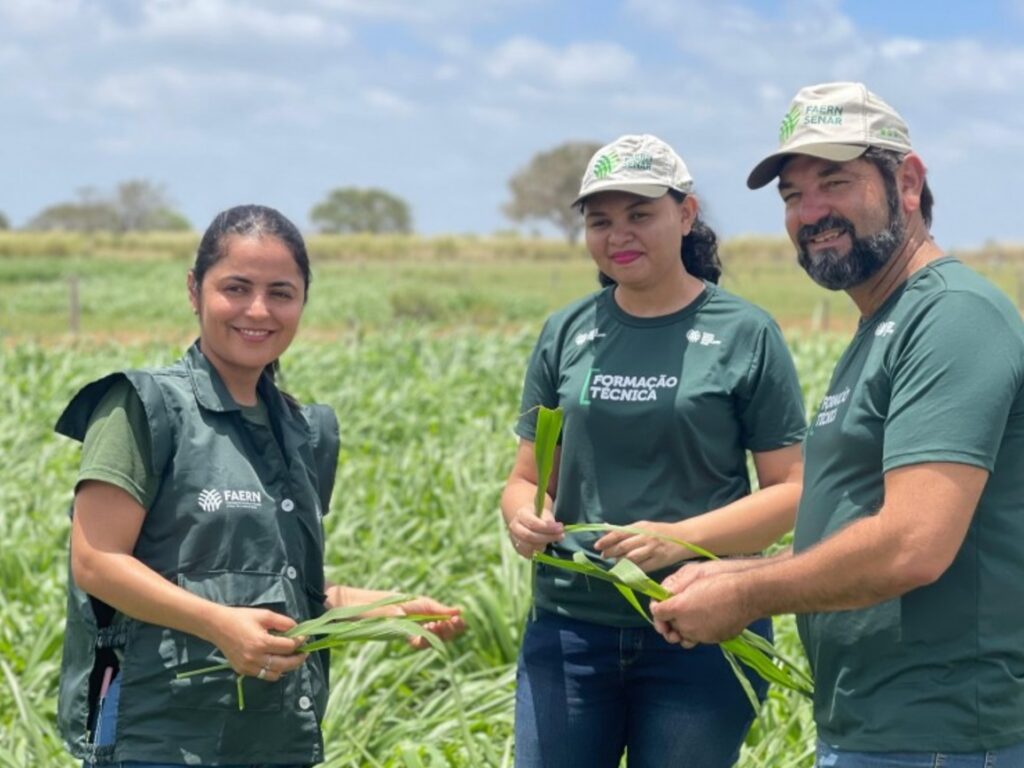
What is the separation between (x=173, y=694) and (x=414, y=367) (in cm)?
780

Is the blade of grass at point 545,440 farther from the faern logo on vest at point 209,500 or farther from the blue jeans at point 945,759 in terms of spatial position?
the blue jeans at point 945,759

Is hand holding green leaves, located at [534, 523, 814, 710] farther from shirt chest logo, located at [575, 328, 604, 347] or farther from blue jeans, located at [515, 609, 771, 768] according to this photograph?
shirt chest logo, located at [575, 328, 604, 347]

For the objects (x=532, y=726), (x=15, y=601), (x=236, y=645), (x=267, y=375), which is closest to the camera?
(x=236, y=645)


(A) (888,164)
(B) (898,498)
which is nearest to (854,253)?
(A) (888,164)

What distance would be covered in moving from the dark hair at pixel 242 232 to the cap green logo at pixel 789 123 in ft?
2.91

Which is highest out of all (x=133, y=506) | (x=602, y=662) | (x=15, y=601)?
(x=133, y=506)

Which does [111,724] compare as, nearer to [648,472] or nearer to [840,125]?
[648,472]

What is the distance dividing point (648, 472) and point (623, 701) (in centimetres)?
47

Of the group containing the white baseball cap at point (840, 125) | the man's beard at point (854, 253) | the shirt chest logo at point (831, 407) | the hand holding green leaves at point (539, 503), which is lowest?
the hand holding green leaves at point (539, 503)

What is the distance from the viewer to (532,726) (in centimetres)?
285

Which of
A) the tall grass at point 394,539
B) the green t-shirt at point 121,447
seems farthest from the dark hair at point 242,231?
the tall grass at point 394,539

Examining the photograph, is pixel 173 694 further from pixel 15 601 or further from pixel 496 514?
pixel 496 514

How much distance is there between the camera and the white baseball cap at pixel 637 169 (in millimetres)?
2861

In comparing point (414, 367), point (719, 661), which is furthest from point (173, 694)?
point (414, 367)
